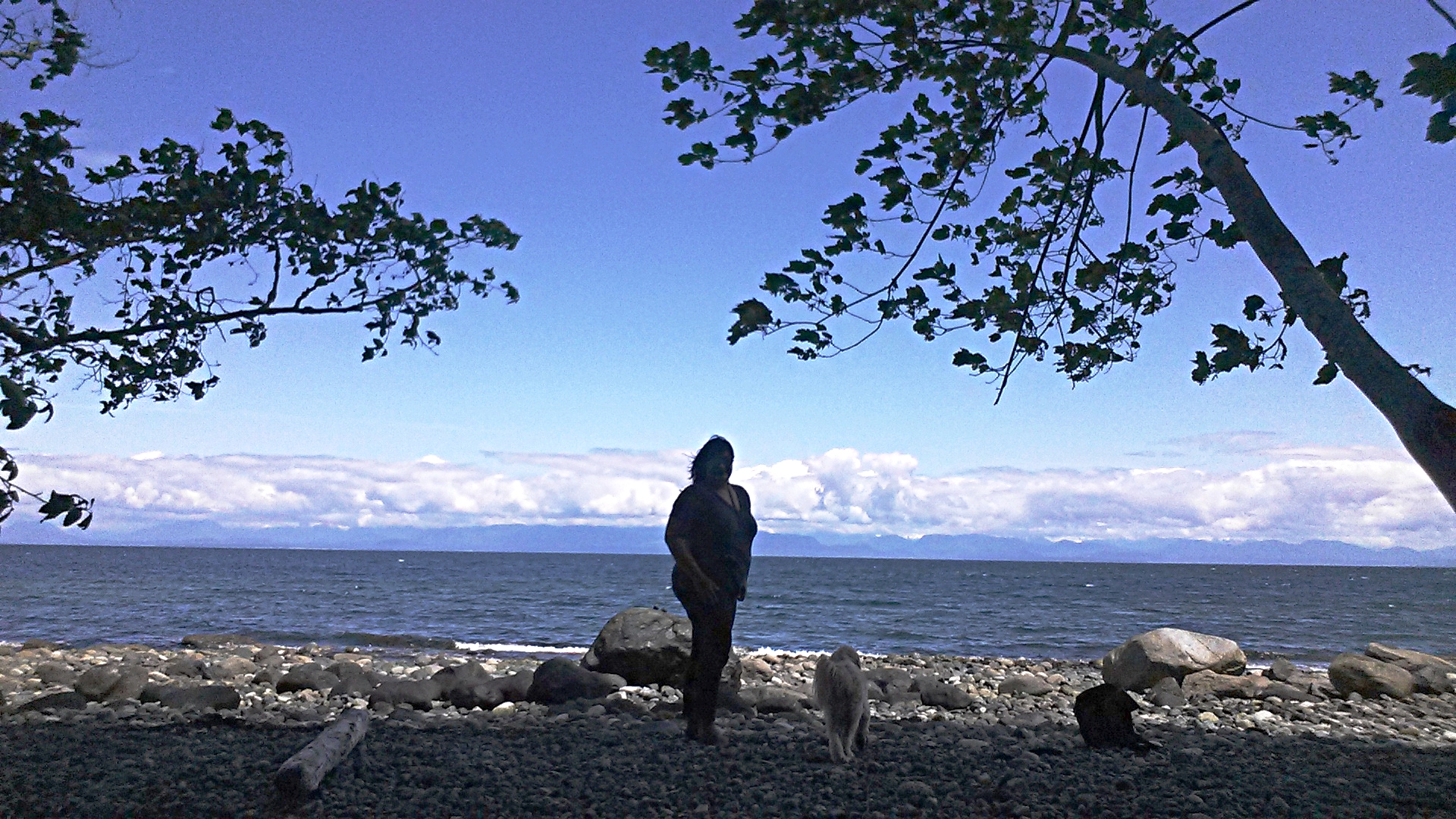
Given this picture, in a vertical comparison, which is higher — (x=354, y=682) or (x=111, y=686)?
(x=111, y=686)

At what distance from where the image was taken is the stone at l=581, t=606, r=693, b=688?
39.1 feet

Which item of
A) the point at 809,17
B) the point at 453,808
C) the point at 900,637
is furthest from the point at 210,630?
the point at 809,17

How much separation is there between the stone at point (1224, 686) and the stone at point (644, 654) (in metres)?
7.16

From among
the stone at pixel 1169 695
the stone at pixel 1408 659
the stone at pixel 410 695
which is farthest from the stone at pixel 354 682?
the stone at pixel 1408 659

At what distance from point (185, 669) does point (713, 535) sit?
11281 millimetres

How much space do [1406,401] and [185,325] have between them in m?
8.61

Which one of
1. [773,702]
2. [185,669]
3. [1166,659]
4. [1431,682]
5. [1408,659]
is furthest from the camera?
[1408,659]

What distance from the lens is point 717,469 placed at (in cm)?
792

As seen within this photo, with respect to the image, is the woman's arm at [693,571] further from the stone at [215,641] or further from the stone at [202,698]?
the stone at [215,641]

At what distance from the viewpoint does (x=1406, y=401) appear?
4.03 m

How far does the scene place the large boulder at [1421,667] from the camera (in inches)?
530

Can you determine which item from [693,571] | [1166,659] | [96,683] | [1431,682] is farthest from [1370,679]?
[96,683]

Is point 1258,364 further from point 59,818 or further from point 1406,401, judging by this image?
point 59,818

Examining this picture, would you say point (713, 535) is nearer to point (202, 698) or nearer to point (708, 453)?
point (708, 453)
